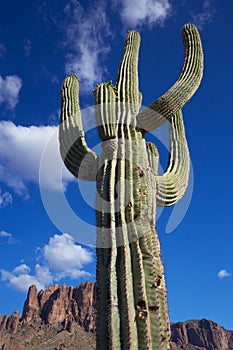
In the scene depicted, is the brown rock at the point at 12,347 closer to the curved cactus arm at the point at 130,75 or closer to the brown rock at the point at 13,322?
the brown rock at the point at 13,322

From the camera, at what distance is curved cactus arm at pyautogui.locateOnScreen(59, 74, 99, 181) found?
5086 mm

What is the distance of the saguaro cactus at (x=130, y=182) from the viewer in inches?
138

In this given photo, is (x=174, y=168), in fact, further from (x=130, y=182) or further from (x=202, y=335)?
(x=202, y=335)

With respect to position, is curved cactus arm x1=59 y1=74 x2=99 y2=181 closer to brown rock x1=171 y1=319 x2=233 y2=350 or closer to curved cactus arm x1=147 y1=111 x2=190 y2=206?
curved cactus arm x1=147 y1=111 x2=190 y2=206

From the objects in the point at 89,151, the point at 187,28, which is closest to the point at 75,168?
the point at 89,151

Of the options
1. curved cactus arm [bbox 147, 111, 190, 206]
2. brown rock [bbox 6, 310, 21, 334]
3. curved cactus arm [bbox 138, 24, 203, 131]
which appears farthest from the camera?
brown rock [bbox 6, 310, 21, 334]

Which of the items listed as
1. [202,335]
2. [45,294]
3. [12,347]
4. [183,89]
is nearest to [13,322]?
[45,294]

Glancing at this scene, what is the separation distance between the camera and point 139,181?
176 inches

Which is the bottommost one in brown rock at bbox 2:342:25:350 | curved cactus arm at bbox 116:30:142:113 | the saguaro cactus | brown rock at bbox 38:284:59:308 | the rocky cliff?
the saguaro cactus

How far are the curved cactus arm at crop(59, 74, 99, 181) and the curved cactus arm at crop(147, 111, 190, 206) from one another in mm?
830

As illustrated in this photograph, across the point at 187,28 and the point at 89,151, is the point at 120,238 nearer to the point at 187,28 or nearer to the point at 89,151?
the point at 89,151

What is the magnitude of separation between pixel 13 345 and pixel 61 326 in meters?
17.2

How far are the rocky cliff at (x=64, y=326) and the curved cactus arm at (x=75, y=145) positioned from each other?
7210 centimetres

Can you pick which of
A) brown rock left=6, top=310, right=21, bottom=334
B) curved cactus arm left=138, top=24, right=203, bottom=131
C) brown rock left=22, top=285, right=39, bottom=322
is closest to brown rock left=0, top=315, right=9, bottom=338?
brown rock left=6, top=310, right=21, bottom=334
